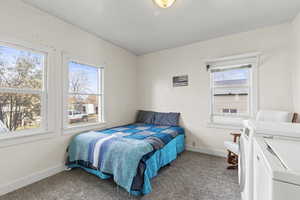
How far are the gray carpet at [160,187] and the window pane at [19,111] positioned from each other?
0.89m

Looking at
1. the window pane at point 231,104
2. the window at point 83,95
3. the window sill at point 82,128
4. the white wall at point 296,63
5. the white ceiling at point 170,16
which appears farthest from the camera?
the window pane at point 231,104

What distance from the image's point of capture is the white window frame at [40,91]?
1890 mm

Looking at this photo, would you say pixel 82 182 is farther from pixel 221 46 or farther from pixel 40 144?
pixel 221 46

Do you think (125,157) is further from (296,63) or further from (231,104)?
(296,63)

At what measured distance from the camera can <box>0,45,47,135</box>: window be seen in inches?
75.3

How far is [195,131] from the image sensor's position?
3.33 metres

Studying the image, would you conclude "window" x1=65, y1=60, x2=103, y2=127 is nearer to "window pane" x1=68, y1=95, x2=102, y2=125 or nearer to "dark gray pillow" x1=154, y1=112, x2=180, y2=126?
"window pane" x1=68, y1=95, x2=102, y2=125

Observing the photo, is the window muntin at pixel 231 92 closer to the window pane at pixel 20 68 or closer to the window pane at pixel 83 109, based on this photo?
the window pane at pixel 83 109

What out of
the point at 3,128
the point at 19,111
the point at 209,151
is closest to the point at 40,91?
the point at 19,111

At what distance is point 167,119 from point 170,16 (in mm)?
2279

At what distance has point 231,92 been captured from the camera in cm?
301

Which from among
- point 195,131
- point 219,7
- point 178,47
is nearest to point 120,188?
point 195,131

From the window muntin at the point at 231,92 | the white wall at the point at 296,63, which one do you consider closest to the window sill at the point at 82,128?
the window muntin at the point at 231,92

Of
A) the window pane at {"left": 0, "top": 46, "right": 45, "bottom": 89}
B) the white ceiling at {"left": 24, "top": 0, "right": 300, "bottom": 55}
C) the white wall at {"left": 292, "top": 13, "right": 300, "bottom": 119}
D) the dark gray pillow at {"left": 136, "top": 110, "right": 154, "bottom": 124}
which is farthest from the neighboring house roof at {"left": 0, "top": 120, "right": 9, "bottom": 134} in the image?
the white wall at {"left": 292, "top": 13, "right": 300, "bottom": 119}
